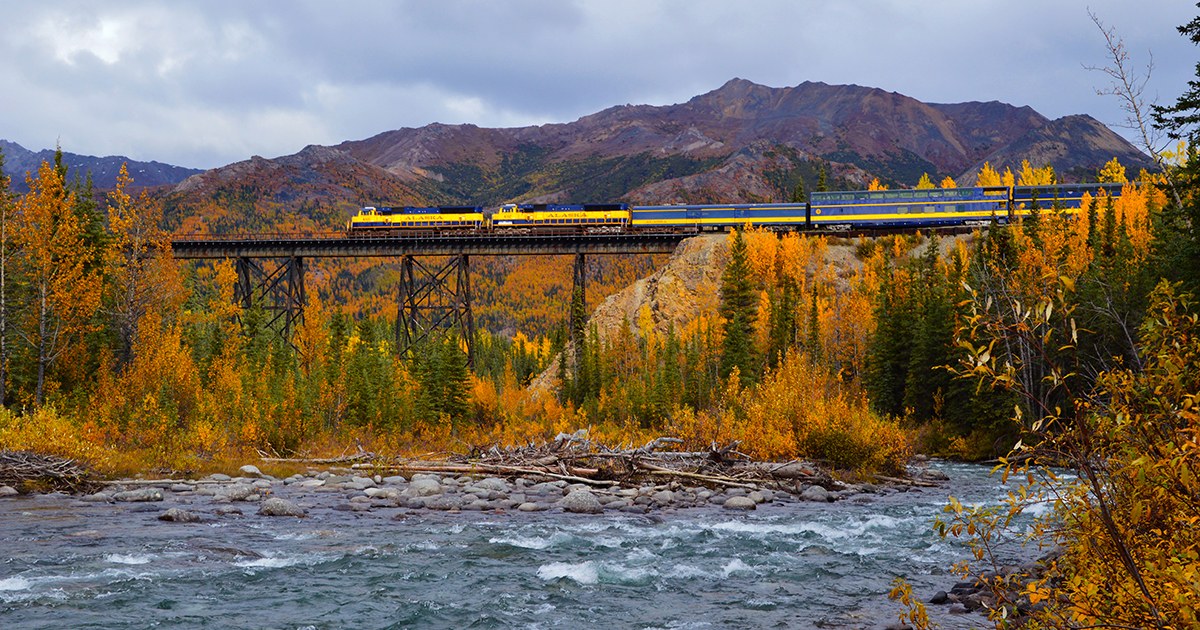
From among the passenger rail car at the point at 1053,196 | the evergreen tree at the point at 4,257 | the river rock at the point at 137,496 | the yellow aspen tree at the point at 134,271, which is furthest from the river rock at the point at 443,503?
the passenger rail car at the point at 1053,196

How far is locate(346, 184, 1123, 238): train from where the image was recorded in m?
68.6

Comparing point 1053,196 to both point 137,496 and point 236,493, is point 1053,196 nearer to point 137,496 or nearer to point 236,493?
A: point 236,493

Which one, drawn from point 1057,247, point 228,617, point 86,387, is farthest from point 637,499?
point 1057,247

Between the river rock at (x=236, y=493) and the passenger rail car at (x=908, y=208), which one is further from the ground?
the passenger rail car at (x=908, y=208)

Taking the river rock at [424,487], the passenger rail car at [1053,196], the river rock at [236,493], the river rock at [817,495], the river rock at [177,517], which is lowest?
the river rock at [817,495]

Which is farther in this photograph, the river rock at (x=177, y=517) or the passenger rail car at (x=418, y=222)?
the passenger rail car at (x=418, y=222)

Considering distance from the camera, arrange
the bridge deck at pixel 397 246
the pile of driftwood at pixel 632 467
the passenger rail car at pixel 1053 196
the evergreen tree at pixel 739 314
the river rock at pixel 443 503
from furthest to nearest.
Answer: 1. the passenger rail car at pixel 1053 196
2. the bridge deck at pixel 397 246
3. the evergreen tree at pixel 739 314
4. the pile of driftwood at pixel 632 467
5. the river rock at pixel 443 503

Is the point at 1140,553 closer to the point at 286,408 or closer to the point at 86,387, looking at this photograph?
the point at 286,408

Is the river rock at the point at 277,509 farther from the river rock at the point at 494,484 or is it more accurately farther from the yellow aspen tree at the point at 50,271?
the yellow aspen tree at the point at 50,271

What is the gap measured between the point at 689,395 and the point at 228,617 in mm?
41081

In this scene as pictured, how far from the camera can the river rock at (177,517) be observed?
20.1m

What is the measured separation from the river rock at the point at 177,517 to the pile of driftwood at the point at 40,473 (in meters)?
5.13

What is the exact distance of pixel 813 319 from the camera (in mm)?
59531

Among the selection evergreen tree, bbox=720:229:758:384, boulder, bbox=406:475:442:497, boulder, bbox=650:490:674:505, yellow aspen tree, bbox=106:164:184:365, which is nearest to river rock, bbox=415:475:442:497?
boulder, bbox=406:475:442:497
